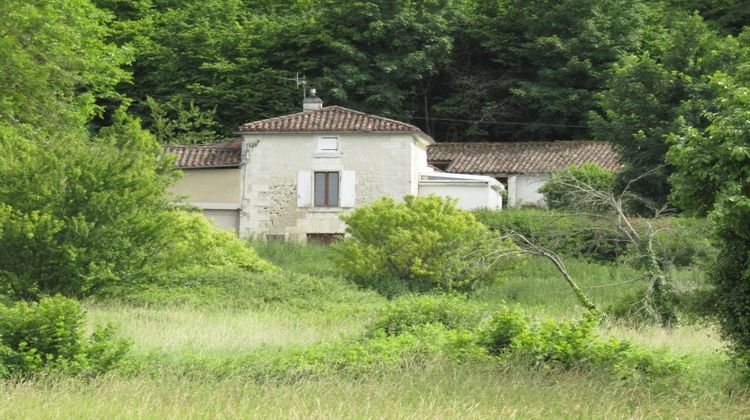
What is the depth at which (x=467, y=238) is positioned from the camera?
102 feet

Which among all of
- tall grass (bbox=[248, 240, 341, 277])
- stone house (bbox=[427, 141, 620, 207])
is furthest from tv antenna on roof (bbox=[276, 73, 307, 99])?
tall grass (bbox=[248, 240, 341, 277])

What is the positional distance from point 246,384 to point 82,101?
26.9 meters

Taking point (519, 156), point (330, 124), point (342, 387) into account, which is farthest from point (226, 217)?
point (342, 387)

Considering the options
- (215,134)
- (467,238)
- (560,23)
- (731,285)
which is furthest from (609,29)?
(731,285)

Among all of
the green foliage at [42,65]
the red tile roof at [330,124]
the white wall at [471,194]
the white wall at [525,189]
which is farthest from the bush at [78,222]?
the white wall at [525,189]

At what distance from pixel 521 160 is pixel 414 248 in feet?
59.6

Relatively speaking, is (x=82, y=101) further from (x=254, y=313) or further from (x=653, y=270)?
(x=653, y=270)

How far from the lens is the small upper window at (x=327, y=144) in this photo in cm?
4366

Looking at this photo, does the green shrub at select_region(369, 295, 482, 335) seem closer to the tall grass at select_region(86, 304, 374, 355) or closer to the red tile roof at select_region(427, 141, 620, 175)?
the tall grass at select_region(86, 304, 374, 355)

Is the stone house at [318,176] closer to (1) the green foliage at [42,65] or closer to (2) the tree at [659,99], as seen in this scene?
(2) the tree at [659,99]

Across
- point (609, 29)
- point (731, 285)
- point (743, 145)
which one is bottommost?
point (731, 285)

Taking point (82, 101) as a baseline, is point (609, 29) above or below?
above

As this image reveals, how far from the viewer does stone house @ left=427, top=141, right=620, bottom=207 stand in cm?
4681

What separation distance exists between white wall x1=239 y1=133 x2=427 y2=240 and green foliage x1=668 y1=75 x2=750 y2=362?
29525mm
